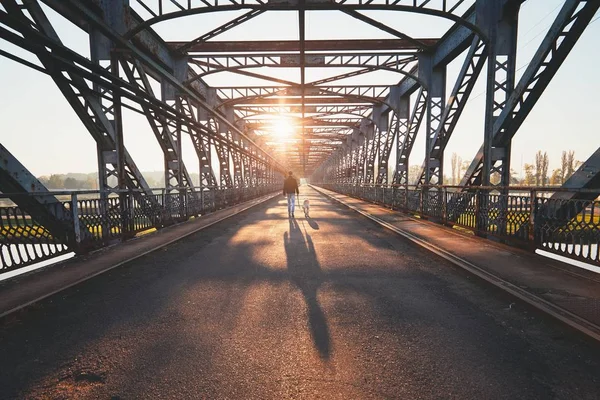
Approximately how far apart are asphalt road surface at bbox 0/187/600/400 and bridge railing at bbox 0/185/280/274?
1663mm

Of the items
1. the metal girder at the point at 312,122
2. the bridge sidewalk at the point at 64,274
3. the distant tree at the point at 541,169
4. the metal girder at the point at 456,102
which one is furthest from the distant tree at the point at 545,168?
the bridge sidewalk at the point at 64,274

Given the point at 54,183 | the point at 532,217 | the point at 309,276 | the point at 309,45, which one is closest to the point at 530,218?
the point at 532,217

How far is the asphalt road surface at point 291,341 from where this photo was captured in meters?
1.95

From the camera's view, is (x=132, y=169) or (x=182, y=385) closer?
(x=182, y=385)

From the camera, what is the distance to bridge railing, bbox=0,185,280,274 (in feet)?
14.9

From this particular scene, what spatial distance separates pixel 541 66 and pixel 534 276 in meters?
5.47

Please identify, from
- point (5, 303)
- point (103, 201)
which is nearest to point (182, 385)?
point (5, 303)

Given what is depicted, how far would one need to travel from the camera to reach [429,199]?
10836mm

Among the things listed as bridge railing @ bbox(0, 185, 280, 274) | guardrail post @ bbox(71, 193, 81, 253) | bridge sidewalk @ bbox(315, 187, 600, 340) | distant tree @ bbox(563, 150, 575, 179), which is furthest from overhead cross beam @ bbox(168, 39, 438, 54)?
distant tree @ bbox(563, 150, 575, 179)

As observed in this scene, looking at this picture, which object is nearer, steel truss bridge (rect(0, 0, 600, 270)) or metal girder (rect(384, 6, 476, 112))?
steel truss bridge (rect(0, 0, 600, 270))

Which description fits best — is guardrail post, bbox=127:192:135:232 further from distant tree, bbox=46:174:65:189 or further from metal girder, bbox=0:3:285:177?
distant tree, bbox=46:174:65:189

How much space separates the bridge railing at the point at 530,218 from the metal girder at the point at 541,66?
59.6 inches

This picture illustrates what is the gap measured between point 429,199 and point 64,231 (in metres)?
11.2

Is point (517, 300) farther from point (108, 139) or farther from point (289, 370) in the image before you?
point (108, 139)
